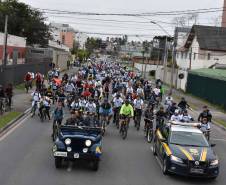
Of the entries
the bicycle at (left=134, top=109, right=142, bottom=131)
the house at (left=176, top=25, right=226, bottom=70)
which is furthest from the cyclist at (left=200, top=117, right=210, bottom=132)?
the house at (left=176, top=25, right=226, bottom=70)

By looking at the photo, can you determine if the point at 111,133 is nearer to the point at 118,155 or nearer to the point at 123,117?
the point at 123,117

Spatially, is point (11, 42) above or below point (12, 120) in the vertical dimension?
above

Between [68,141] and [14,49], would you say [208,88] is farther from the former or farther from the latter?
[68,141]

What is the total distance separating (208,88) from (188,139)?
36.8 meters

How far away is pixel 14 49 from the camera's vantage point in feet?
208

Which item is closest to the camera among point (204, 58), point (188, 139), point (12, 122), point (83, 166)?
point (83, 166)

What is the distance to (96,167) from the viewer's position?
1520 cm

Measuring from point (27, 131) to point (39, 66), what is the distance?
40.7m

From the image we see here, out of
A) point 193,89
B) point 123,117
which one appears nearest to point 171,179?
point 123,117

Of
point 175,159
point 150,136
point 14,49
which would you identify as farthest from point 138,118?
point 14,49

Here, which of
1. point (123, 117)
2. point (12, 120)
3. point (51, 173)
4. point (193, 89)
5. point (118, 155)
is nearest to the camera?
point (51, 173)

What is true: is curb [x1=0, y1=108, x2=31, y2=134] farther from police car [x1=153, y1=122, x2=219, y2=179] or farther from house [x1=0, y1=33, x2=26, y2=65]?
house [x1=0, y1=33, x2=26, y2=65]

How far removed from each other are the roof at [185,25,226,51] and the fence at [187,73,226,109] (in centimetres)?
760

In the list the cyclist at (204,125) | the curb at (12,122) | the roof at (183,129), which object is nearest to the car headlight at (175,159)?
the roof at (183,129)
